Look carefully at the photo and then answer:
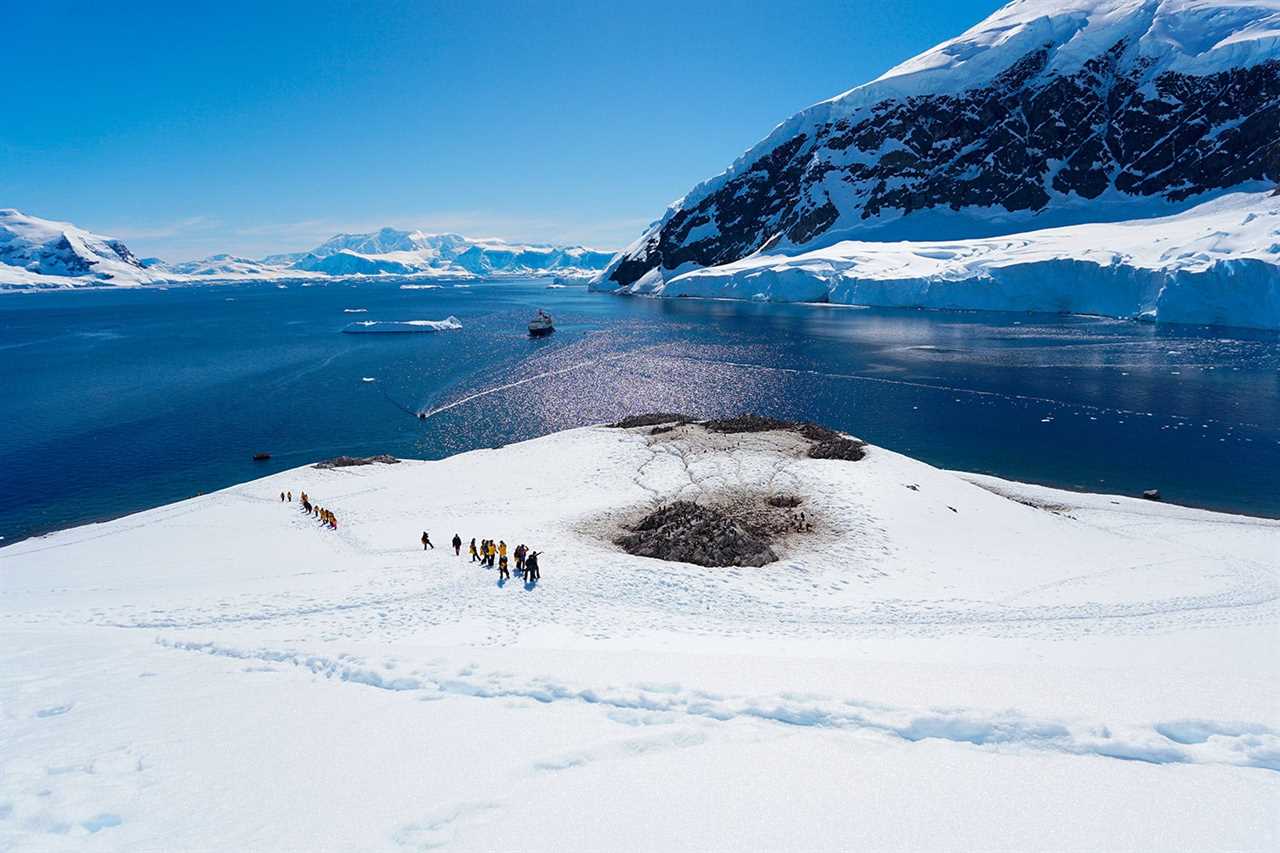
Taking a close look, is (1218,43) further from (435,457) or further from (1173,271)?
(435,457)

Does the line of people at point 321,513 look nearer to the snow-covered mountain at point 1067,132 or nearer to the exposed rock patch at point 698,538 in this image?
the exposed rock patch at point 698,538

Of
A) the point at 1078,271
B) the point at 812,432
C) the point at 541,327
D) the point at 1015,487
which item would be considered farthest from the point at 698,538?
the point at 1078,271

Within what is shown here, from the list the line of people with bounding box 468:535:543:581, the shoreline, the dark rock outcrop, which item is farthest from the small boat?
the dark rock outcrop

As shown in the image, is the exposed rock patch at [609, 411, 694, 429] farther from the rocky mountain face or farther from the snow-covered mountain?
the rocky mountain face

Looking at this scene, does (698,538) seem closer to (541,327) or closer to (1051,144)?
(541,327)

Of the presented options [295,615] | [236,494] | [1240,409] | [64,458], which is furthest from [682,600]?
[1240,409]

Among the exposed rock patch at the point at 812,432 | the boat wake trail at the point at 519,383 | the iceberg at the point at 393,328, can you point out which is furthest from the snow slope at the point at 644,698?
the iceberg at the point at 393,328
